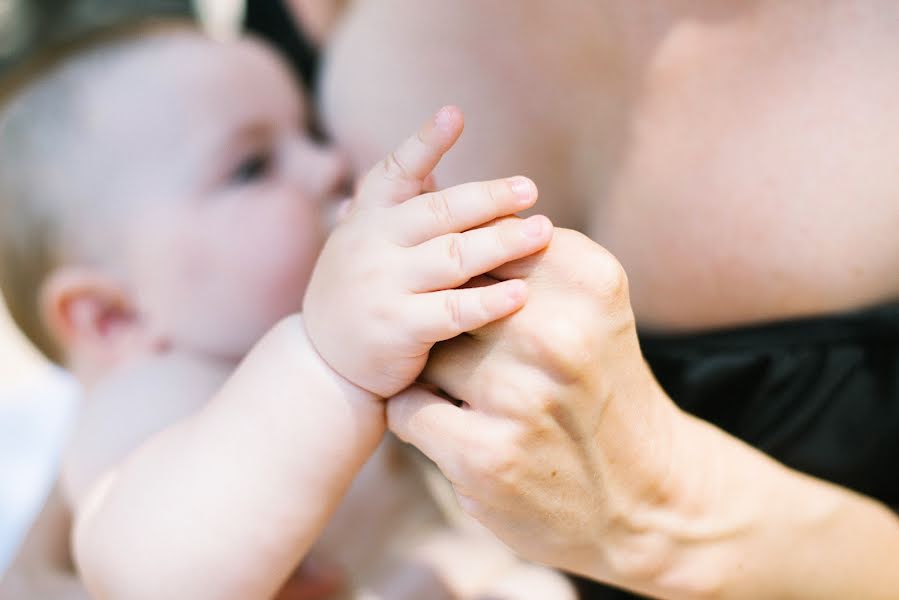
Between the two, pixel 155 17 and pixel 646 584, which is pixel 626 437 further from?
pixel 155 17

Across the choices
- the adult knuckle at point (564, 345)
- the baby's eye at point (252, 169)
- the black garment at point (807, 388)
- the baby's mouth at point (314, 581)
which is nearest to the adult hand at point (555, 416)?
the adult knuckle at point (564, 345)

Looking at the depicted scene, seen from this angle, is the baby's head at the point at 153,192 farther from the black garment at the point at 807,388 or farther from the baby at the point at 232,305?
the black garment at the point at 807,388

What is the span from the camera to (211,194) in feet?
2.25

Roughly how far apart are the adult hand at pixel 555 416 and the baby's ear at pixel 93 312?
0.40 meters

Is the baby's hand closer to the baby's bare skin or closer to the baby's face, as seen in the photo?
the baby's bare skin

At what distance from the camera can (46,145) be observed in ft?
2.27

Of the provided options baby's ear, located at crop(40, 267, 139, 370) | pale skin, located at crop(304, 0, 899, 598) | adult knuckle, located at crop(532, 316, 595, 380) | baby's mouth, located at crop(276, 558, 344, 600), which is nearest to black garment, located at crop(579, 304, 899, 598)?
pale skin, located at crop(304, 0, 899, 598)

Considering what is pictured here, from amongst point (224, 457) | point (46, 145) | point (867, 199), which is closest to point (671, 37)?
point (867, 199)

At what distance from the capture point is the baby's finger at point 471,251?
36 cm

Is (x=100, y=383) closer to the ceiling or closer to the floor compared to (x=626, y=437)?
closer to the floor

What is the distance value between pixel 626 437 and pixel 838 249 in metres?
0.19

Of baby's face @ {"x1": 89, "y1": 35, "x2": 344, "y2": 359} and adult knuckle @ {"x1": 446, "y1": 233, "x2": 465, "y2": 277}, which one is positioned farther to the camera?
baby's face @ {"x1": 89, "y1": 35, "x2": 344, "y2": 359}

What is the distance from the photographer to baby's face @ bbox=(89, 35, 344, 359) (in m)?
0.65

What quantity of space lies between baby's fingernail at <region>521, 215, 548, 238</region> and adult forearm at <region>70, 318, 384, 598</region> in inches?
5.3
